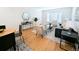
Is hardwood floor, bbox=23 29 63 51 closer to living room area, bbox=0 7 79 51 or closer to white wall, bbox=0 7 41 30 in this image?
living room area, bbox=0 7 79 51

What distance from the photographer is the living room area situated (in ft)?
2.91

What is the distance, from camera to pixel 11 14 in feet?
2.93

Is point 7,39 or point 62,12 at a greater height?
point 62,12

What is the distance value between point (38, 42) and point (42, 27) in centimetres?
18

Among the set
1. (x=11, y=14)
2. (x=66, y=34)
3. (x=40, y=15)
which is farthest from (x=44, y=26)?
(x=11, y=14)

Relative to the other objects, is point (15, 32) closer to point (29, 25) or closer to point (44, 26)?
point (29, 25)

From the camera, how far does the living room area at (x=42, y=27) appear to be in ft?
2.91

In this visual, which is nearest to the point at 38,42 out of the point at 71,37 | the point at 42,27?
the point at 42,27

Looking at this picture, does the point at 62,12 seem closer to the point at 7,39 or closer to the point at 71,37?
the point at 71,37

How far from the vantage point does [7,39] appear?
46.0 inches

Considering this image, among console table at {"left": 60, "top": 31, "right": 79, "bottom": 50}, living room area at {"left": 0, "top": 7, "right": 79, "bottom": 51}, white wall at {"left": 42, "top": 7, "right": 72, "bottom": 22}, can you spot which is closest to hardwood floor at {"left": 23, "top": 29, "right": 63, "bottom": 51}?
living room area at {"left": 0, "top": 7, "right": 79, "bottom": 51}
